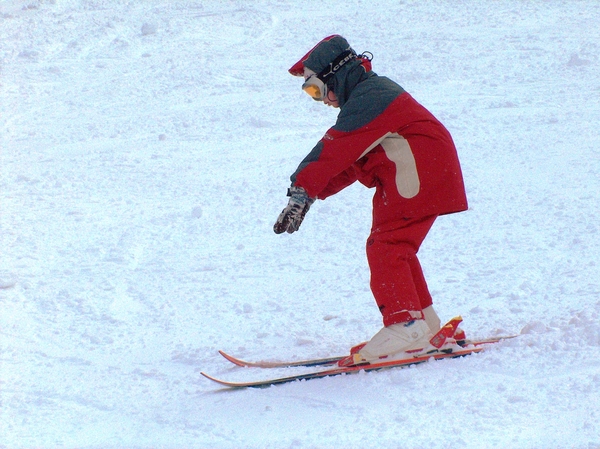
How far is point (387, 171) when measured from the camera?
3156 millimetres

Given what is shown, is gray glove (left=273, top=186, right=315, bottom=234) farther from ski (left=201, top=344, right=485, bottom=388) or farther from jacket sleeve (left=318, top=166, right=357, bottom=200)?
ski (left=201, top=344, right=485, bottom=388)

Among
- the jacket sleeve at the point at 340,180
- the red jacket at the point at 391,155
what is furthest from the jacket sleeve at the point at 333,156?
the jacket sleeve at the point at 340,180

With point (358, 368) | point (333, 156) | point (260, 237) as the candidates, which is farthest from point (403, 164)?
point (260, 237)

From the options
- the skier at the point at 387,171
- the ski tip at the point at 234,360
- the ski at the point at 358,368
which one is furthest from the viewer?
the ski tip at the point at 234,360

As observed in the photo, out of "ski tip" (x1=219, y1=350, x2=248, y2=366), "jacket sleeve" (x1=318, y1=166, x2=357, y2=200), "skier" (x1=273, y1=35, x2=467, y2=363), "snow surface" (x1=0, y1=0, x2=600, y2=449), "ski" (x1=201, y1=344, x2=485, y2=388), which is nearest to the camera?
"snow surface" (x1=0, y1=0, x2=600, y2=449)

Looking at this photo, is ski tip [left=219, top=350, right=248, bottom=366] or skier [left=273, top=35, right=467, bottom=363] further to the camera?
ski tip [left=219, top=350, right=248, bottom=366]

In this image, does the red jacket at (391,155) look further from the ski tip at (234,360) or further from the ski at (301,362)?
the ski tip at (234,360)

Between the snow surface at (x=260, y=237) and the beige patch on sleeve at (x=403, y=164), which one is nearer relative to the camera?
the snow surface at (x=260, y=237)

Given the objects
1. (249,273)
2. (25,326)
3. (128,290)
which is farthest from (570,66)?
(25,326)

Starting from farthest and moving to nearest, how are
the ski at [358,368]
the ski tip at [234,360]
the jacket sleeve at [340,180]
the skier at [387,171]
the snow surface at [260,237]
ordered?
the ski tip at [234,360], the jacket sleeve at [340,180], the ski at [358,368], the skier at [387,171], the snow surface at [260,237]

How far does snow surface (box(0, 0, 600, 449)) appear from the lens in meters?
2.95

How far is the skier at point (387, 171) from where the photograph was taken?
3051 mm

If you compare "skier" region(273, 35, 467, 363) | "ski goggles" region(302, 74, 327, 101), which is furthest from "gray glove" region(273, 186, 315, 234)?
"ski goggles" region(302, 74, 327, 101)

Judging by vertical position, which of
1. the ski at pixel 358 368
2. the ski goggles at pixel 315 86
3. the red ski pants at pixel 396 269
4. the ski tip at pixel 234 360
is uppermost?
the ski goggles at pixel 315 86
